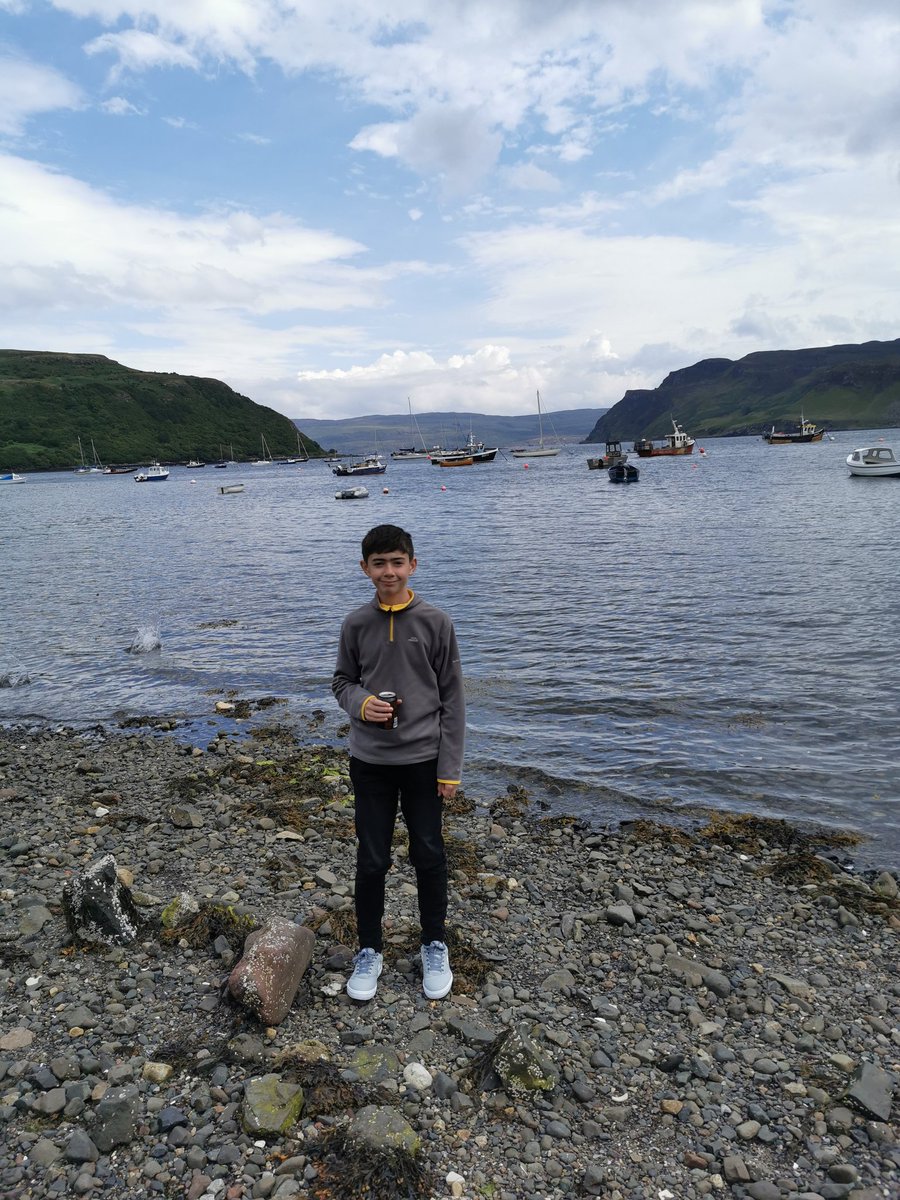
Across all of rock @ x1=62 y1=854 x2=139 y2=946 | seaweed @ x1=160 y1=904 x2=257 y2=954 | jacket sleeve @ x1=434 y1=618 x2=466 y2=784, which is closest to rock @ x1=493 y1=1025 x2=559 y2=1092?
jacket sleeve @ x1=434 y1=618 x2=466 y2=784

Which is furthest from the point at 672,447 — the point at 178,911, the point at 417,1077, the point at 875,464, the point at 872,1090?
the point at 417,1077

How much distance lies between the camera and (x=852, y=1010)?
6.04 meters

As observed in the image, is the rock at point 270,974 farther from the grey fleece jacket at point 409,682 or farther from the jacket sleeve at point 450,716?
the jacket sleeve at point 450,716

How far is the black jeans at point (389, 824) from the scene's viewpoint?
566cm

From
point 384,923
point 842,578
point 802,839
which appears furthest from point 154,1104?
point 842,578

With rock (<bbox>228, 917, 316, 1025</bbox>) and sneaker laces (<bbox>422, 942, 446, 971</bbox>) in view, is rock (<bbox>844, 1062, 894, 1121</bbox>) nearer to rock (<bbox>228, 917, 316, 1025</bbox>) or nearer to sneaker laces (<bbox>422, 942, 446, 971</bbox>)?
sneaker laces (<bbox>422, 942, 446, 971</bbox>)

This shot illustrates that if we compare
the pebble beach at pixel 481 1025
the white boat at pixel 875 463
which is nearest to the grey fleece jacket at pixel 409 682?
the pebble beach at pixel 481 1025

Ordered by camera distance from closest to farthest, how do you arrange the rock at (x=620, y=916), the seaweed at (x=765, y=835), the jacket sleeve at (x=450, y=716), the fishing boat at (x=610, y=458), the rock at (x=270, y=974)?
the rock at (x=270, y=974), the jacket sleeve at (x=450, y=716), the rock at (x=620, y=916), the seaweed at (x=765, y=835), the fishing boat at (x=610, y=458)

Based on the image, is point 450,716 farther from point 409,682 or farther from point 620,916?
point 620,916

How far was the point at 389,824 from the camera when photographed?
5.80 m

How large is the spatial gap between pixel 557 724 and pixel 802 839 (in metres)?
5.45

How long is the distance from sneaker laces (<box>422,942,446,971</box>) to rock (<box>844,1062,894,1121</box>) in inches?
115

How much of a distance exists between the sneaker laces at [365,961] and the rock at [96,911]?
2.24 metres

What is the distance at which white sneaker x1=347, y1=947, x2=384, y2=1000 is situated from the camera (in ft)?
18.9
